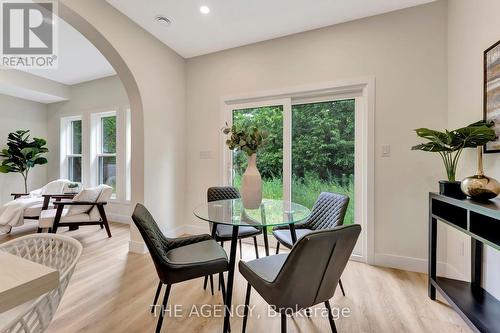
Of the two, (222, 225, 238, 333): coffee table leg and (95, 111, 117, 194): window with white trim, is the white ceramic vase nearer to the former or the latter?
(222, 225, 238, 333): coffee table leg

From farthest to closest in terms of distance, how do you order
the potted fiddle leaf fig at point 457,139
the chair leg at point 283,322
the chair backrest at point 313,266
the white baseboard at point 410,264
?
the white baseboard at point 410,264 < the potted fiddle leaf fig at point 457,139 < the chair leg at point 283,322 < the chair backrest at point 313,266

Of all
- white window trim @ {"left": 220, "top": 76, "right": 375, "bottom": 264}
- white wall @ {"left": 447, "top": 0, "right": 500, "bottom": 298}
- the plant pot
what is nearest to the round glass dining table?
white window trim @ {"left": 220, "top": 76, "right": 375, "bottom": 264}

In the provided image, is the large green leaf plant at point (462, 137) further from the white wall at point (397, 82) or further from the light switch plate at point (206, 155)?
the light switch plate at point (206, 155)

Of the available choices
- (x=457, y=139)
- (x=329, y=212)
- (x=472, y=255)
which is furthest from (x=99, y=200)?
(x=472, y=255)

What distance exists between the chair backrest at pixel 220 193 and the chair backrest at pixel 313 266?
57.6 inches

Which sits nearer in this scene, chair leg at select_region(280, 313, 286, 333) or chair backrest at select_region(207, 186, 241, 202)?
chair leg at select_region(280, 313, 286, 333)

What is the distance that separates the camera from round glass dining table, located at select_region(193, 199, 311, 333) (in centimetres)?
149

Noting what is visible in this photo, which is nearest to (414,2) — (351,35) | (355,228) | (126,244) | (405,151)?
(351,35)

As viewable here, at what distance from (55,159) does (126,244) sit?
3.45 meters

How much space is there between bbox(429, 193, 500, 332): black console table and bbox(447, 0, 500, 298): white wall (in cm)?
8

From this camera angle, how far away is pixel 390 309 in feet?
Result: 5.66

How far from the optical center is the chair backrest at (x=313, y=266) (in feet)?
3.29

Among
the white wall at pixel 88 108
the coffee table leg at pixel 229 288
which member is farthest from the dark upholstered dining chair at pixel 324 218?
the white wall at pixel 88 108

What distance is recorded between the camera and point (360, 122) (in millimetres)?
2584
